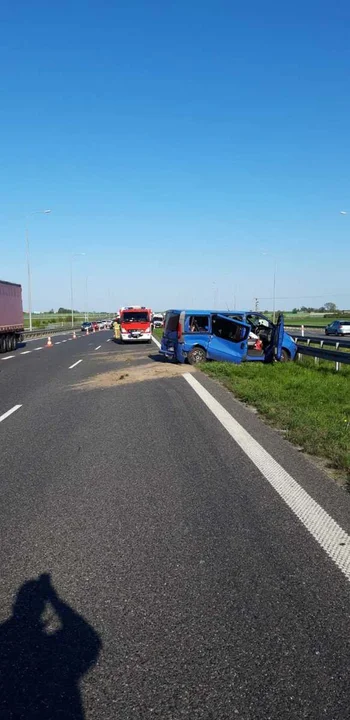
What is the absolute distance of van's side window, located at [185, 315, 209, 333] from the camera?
64.7 ft

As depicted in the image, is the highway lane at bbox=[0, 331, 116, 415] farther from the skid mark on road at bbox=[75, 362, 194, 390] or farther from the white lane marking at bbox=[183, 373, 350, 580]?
the white lane marking at bbox=[183, 373, 350, 580]

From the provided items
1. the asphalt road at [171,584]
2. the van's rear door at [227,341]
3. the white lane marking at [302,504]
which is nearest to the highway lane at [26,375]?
the van's rear door at [227,341]

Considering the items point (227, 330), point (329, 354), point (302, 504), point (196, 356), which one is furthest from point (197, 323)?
point (302, 504)

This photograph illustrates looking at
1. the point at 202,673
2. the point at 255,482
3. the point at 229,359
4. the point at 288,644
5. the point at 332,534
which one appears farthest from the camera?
the point at 229,359

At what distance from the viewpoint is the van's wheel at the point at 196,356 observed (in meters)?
20.5

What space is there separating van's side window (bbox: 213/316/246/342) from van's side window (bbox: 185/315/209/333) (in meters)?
0.30

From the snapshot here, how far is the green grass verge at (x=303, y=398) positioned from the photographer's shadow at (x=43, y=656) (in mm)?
4265

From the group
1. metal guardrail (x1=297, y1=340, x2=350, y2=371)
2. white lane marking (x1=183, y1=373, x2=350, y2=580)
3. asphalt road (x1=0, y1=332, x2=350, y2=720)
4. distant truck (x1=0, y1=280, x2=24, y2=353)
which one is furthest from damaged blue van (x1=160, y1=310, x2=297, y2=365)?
distant truck (x1=0, y1=280, x2=24, y2=353)

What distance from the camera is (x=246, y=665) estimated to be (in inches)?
121

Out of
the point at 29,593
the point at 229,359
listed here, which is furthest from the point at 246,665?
the point at 229,359

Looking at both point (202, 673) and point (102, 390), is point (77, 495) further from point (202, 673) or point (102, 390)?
point (102, 390)

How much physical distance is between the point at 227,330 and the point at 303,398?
7736mm

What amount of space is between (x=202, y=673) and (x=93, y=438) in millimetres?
6035

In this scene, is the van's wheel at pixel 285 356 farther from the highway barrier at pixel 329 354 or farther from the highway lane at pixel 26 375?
the highway lane at pixel 26 375
